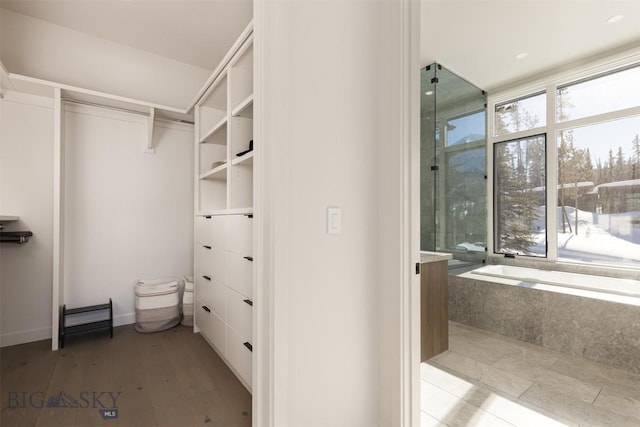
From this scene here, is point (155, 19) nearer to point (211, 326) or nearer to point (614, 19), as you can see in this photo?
point (211, 326)

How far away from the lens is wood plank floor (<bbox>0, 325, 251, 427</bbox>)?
59.5 inches

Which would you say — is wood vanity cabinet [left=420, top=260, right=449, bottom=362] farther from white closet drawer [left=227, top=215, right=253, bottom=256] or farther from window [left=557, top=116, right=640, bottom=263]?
window [left=557, top=116, right=640, bottom=263]

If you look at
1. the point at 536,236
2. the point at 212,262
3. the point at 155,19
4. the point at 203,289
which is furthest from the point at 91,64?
the point at 536,236

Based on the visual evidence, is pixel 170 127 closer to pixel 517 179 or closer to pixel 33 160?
pixel 33 160

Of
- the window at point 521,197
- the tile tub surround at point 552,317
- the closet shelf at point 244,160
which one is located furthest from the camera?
the window at point 521,197

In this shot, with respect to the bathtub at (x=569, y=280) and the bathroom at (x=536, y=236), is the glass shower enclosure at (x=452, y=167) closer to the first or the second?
the bathroom at (x=536, y=236)

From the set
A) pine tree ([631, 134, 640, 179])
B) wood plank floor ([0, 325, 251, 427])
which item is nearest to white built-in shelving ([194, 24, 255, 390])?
wood plank floor ([0, 325, 251, 427])

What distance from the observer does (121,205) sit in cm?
282

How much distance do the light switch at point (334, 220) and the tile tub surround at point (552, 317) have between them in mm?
2222

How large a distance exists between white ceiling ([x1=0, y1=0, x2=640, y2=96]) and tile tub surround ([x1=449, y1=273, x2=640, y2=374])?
88.5 inches

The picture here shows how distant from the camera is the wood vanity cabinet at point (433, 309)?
2172 millimetres

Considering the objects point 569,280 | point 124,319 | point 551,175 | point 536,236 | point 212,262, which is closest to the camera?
point 212,262

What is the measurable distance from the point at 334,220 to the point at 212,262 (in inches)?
56.0

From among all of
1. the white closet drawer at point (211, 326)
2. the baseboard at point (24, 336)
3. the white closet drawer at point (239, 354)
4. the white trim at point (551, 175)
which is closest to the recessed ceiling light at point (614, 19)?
the white trim at point (551, 175)
